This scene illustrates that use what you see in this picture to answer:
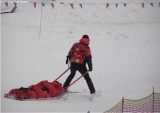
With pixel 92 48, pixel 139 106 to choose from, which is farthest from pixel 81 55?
pixel 92 48

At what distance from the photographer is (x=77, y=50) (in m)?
7.22

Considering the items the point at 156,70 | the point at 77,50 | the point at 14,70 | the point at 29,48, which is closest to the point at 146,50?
the point at 156,70

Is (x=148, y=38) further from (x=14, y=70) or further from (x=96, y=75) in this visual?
(x=14, y=70)

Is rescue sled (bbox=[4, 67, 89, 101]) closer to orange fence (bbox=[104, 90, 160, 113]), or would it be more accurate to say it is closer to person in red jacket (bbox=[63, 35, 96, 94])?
person in red jacket (bbox=[63, 35, 96, 94])

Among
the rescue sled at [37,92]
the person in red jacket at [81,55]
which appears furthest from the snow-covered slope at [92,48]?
the person in red jacket at [81,55]

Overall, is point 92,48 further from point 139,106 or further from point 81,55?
point 139,106

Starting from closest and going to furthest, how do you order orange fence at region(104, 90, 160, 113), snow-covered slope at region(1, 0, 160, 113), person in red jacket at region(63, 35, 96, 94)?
orange fence at region(104, 90, 160, 113) → person in red jacket at region(63, 35, 96, 94) → snow-covered slope at region(1, 0, 160, 113)

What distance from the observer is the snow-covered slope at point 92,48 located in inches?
308

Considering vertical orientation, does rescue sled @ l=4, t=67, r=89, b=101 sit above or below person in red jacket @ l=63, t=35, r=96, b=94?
below

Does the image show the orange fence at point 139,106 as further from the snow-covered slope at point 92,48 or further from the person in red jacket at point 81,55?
the person in red jacket at point 81,55

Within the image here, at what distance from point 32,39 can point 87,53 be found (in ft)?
30.6

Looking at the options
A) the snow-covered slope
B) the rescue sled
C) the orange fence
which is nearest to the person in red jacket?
the rescue sled

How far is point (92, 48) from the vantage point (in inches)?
595

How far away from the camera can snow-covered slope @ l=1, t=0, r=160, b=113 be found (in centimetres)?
783
